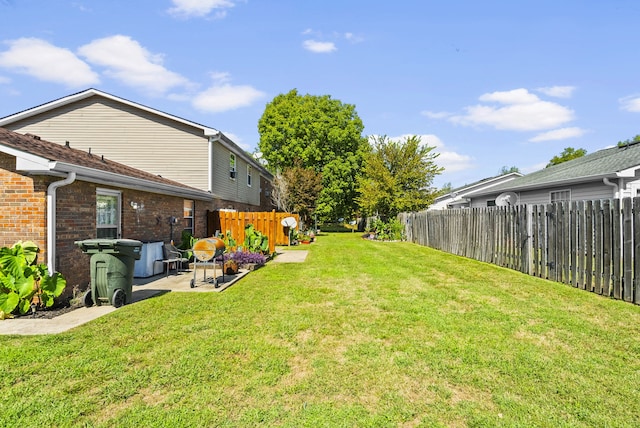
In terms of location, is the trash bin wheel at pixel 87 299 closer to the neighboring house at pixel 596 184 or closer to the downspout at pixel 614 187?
the neighboring house at pixel 596 184

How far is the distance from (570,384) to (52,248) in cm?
807

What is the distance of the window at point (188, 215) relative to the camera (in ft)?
44.3

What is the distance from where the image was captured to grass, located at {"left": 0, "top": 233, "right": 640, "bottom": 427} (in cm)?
288

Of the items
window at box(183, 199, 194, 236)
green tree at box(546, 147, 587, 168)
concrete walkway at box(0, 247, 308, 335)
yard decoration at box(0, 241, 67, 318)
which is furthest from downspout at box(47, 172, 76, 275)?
green tree at box(546, 147, 587, 168)

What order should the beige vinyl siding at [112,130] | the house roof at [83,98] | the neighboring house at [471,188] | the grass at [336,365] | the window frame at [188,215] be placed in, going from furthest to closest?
the neighboring house at [471,188] → the beige vinyl siding at [112,130] → the house roof at [83,98] → the window frame at [188,215] → the grass at [336,365]

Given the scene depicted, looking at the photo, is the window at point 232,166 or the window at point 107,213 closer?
the window at point 107,213

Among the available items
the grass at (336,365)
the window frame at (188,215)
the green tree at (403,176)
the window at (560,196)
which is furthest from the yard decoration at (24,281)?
the green tree at (403,176)

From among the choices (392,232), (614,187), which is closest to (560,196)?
(614,187)

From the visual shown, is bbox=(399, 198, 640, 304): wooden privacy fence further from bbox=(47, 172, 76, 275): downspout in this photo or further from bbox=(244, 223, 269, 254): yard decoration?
bbox=(47, 172, 76, 275): downspout

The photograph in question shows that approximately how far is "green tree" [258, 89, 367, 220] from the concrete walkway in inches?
917

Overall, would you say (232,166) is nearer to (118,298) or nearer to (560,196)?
(118,298)

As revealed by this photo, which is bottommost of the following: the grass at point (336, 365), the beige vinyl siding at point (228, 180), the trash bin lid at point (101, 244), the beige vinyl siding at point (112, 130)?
the grass at point (336, 365)

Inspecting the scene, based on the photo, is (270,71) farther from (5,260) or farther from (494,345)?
(494,345)

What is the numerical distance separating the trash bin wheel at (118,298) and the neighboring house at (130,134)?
956 centimetres
